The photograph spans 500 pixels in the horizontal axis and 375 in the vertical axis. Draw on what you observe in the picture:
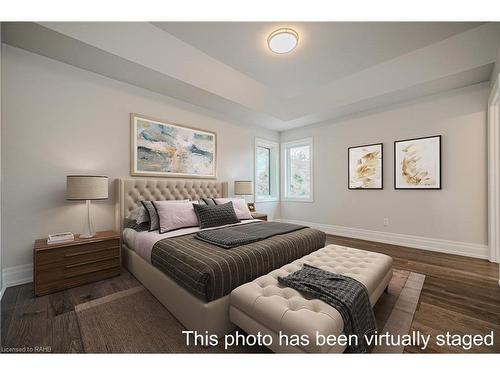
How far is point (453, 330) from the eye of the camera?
1570 mm

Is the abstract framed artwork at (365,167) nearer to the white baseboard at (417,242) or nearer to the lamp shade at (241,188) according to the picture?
the white baseboard at (417,242)

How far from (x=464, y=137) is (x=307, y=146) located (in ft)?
8.96

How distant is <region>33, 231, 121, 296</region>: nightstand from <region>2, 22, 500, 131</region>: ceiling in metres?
2.13

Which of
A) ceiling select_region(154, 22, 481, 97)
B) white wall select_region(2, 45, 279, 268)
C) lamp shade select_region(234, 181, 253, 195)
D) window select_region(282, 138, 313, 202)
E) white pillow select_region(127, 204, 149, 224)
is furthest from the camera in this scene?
window select_region(282, 138, 313, 202)

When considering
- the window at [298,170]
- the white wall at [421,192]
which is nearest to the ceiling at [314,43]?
the white wall at [421,192]

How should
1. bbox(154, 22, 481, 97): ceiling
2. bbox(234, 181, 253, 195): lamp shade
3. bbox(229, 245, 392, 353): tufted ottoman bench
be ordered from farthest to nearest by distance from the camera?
1. bbox(234, 181, 253, 195): lamp shade
2. bbox(154, 22, 481, 97): ceiling
3. bbox(229, 245, 392, 353): tufted ottoman bench

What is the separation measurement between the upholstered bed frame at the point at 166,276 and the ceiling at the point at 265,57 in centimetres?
149

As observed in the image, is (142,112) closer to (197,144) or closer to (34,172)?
(197,144)

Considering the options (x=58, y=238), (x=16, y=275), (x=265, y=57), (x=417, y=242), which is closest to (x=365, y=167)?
(x=417, y=242)

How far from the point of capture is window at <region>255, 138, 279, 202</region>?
5.21 metres

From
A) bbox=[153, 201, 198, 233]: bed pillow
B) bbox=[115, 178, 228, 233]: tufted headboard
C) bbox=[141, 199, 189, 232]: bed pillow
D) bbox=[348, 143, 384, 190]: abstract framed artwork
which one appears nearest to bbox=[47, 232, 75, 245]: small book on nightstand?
bbox=[115, 178, 228, 233]: tufted headboard

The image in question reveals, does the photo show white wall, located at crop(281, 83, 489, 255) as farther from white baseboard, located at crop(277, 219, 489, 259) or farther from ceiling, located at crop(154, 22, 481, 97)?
ceiling, located at crop(154, 22, 481, 97)

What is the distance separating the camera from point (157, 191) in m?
3.30
